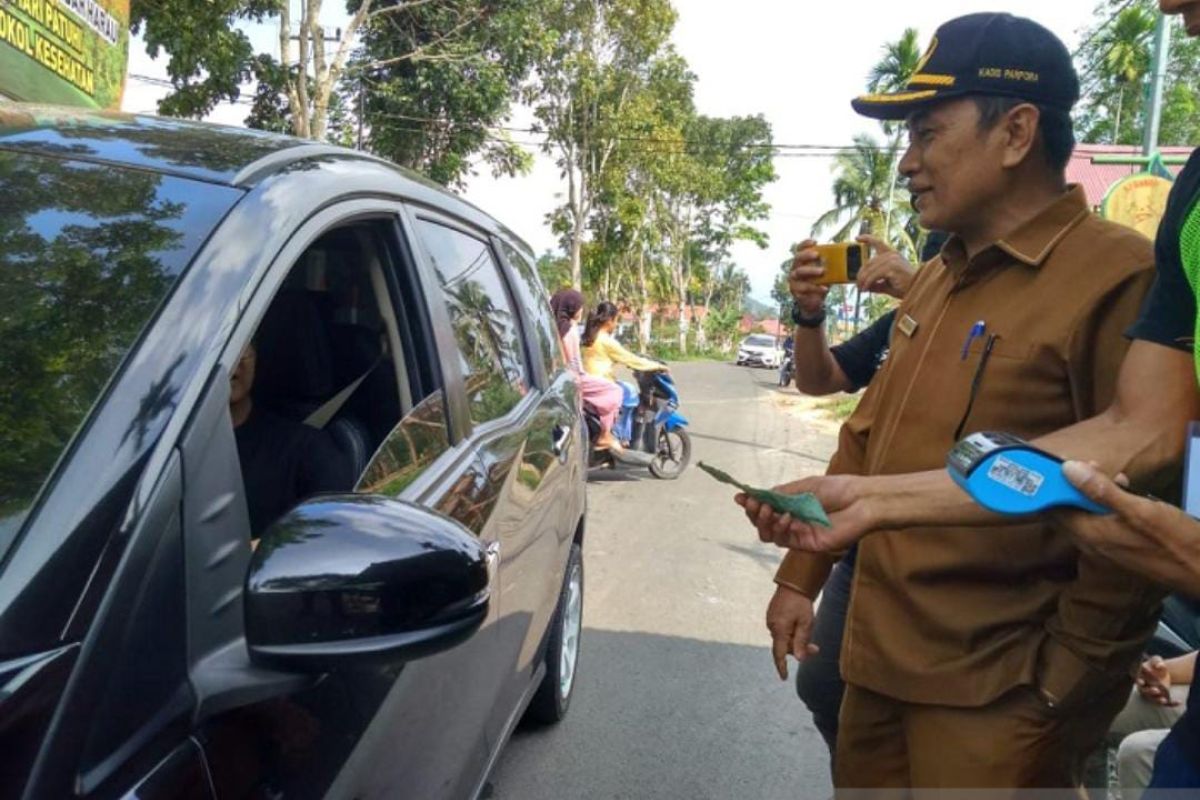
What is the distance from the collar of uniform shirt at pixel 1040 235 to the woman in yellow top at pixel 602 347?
6897mm

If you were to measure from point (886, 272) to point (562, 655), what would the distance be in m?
1.88

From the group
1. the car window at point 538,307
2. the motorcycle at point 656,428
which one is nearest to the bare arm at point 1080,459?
the car window at point 538,307

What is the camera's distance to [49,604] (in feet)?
3.53

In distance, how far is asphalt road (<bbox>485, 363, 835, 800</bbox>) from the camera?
11.2 feet

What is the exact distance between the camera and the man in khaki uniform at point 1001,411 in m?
1.65

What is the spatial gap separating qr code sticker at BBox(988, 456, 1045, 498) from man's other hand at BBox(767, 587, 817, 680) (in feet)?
3.64

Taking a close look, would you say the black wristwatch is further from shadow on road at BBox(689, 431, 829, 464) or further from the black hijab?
shadow on road at BBox(689, 431, 829, 464)

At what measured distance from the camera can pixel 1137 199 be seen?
836 centimetres

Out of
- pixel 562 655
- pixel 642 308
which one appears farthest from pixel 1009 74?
pixel 642 308

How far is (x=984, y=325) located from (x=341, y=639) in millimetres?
1187

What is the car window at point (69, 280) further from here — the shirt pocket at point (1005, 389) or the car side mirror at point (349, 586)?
the shirt pocket at point (1005, 389)

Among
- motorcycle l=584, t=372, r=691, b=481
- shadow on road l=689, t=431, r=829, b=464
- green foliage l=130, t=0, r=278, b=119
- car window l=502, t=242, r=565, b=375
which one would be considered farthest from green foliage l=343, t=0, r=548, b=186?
car window l=502, t=242, r=565, b=375

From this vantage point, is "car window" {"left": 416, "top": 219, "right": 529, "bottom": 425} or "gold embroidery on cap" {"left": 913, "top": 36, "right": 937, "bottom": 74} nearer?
"gold embroidery on cap" {"left": 913, "top": 36, "right": 937, "bottom": 74}

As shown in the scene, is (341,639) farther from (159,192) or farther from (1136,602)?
(1136,602)
